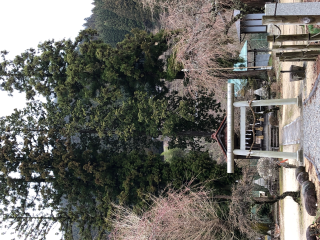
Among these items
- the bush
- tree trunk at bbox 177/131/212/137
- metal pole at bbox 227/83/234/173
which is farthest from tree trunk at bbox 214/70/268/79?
the bush

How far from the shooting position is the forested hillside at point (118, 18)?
29.7 meters

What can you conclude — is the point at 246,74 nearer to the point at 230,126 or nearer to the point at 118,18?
the point at 230,126

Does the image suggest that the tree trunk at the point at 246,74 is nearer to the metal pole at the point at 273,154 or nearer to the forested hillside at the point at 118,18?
the metal pole at the point at 273,154

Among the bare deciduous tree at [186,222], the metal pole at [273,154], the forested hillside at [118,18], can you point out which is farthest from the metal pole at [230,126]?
the forested hillside at [118,18]

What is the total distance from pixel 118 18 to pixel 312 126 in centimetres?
2876

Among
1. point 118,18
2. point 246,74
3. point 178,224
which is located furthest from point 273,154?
point 118,18

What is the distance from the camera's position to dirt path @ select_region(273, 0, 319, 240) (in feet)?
29.6

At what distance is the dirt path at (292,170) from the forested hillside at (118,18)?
1722 cm

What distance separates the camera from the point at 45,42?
16.9 metres

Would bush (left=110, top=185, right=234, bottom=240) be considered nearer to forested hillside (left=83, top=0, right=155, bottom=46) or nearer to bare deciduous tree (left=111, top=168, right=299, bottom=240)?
bare deciduous tree (left=111, top=168, right=299, bottom=240)

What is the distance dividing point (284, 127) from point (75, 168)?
34.5 feet

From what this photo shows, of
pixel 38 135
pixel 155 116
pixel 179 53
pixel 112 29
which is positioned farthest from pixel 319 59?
pixel 112 29

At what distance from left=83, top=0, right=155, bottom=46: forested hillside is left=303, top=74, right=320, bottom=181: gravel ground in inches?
821

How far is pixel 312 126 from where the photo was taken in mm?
8461
